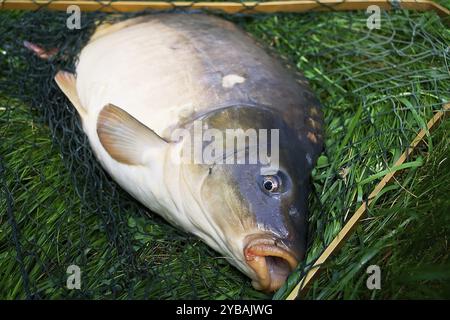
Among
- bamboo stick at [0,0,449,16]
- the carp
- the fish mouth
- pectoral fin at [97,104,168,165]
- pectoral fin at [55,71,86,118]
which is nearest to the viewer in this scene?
the fish mouth

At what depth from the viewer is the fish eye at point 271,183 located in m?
3.00

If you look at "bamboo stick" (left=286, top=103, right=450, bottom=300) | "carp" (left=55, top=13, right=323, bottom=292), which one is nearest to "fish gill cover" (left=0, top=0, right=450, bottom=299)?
"bamboo stick" (left=286, top=103, right=450, bottom=300)

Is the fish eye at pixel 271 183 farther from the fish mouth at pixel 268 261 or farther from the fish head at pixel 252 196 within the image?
the fish mouth at pixel 268 261

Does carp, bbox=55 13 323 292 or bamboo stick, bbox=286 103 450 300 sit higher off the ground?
carp, bbox=55 13 323 292

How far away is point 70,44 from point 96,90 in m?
0.63

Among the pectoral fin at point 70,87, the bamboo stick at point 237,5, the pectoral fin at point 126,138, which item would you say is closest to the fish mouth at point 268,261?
the pectoral fin at point 126,138

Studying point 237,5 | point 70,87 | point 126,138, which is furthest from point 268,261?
point 237,5

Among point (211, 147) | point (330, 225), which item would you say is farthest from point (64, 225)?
point (330, 225)

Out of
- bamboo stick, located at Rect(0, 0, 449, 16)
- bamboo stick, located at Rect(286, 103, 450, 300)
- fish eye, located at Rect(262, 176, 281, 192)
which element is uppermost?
bamboo stick, located at Rect(0, 0, 449, 16)

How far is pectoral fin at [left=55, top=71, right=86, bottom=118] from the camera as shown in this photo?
12.2ft

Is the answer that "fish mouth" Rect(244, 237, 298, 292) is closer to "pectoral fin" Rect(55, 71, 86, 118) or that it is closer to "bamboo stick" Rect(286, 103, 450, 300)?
"bamboo stick" Rect(286, 103, 450, 300)

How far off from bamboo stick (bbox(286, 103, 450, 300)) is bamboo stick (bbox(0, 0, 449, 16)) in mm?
1040

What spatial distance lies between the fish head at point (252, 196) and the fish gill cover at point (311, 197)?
0.48 ft
